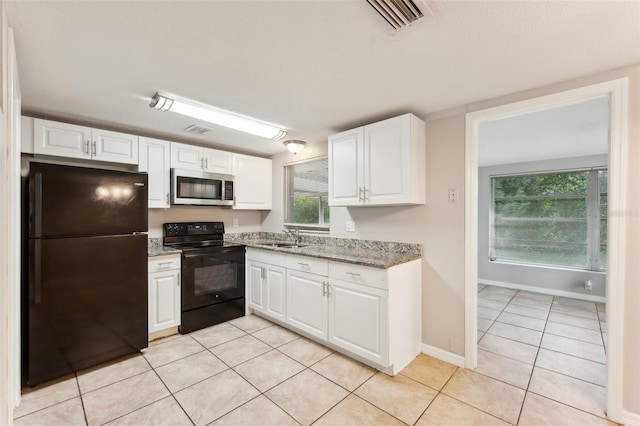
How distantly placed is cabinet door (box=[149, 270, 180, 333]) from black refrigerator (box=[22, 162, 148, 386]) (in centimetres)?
18

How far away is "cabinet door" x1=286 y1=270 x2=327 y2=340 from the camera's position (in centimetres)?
278

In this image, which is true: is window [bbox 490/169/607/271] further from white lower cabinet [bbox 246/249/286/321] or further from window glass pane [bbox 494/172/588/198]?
white lower cabinet [bbox 246/249/286/321]

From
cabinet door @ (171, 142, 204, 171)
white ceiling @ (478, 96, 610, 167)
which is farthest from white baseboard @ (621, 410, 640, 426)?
cabinet door @ (171, 142, 204, 171)

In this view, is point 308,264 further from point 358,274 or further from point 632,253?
point 632,253

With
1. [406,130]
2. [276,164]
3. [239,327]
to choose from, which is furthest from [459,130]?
[239,327]

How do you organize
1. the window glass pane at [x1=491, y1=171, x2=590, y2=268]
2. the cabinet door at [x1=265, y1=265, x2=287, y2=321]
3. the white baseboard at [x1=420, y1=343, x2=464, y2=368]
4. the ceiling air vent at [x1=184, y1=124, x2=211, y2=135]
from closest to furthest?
the white baseboard at [x1=420, y1=343, x2=464, y2=368], the ceiling air vent at [x1=184, y1=124, x2=211, y2=135], the cabinet door at [x1=265, y1=265, x2=287, y2=321], the window glass pane at [x1=491, y1=171, x2=590, y2=268]

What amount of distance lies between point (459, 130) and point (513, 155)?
2.72 meters

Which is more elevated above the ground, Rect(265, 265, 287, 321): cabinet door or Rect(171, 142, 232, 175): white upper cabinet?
Rect(171, 142, 232, 175): white upper cabinet

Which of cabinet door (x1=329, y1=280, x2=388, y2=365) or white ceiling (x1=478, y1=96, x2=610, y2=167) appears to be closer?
cabinet door (x1=329, y1=280, x2=388, y2=365)

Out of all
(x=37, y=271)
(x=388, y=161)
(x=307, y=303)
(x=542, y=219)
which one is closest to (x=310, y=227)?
(x=307, y=303)

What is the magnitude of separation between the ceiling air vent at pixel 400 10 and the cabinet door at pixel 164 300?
2.92 m

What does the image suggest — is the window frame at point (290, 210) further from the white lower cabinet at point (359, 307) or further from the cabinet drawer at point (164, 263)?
the cabinet drawer at point (164, 263)

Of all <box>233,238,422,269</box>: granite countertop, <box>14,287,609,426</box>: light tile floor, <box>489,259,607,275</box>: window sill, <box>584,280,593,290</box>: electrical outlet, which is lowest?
<box>14,287,609,426</box>: light tile floor

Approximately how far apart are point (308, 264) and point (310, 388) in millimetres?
1079
